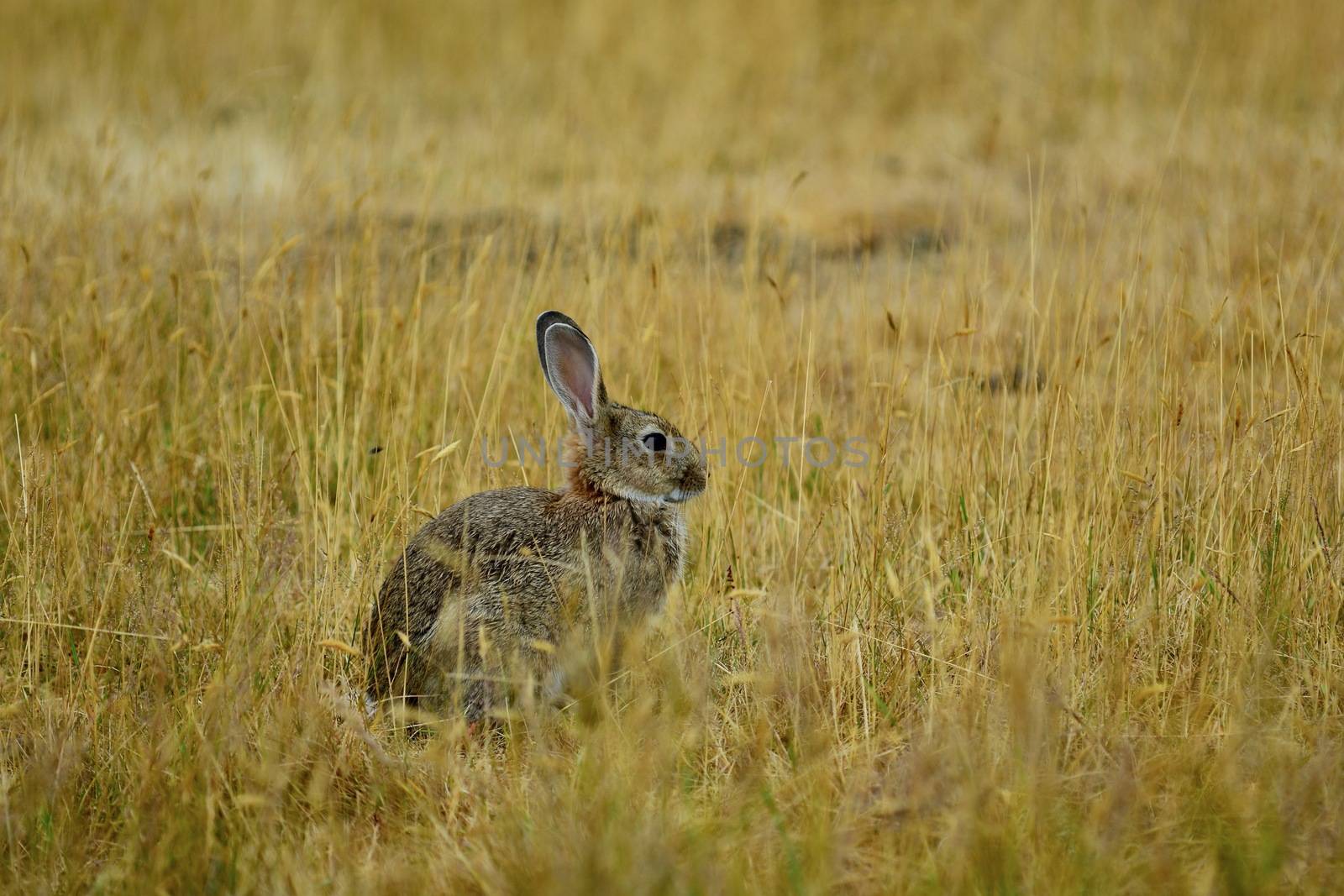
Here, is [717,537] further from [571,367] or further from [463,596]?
[463,596]

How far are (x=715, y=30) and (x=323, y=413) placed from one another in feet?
24.8

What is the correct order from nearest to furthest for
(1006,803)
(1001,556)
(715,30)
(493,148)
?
(1006,803), (1001,556), (493,148), (715,30)

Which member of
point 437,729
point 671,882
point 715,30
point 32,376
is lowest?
point 437,729

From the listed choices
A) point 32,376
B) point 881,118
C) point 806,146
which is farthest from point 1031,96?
point 32,376

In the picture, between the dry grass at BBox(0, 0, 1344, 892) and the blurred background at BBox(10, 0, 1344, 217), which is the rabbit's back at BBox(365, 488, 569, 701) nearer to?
the dry grass at BBox(0, 0, 1344, 892)

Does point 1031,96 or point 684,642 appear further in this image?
point 1031,96

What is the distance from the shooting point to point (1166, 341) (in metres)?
4.29

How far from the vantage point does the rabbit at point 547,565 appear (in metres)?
3.77

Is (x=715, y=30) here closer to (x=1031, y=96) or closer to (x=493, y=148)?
(x=1031, y=96)

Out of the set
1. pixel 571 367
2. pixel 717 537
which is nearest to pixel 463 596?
pixel 571 367

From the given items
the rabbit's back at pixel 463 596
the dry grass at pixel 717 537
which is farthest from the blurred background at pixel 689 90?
the rabbit's back at pixel 463 596

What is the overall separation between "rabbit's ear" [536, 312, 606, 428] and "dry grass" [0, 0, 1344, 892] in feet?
1.50

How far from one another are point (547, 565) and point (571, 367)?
73 centimetres

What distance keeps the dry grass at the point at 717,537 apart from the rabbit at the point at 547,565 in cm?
17
